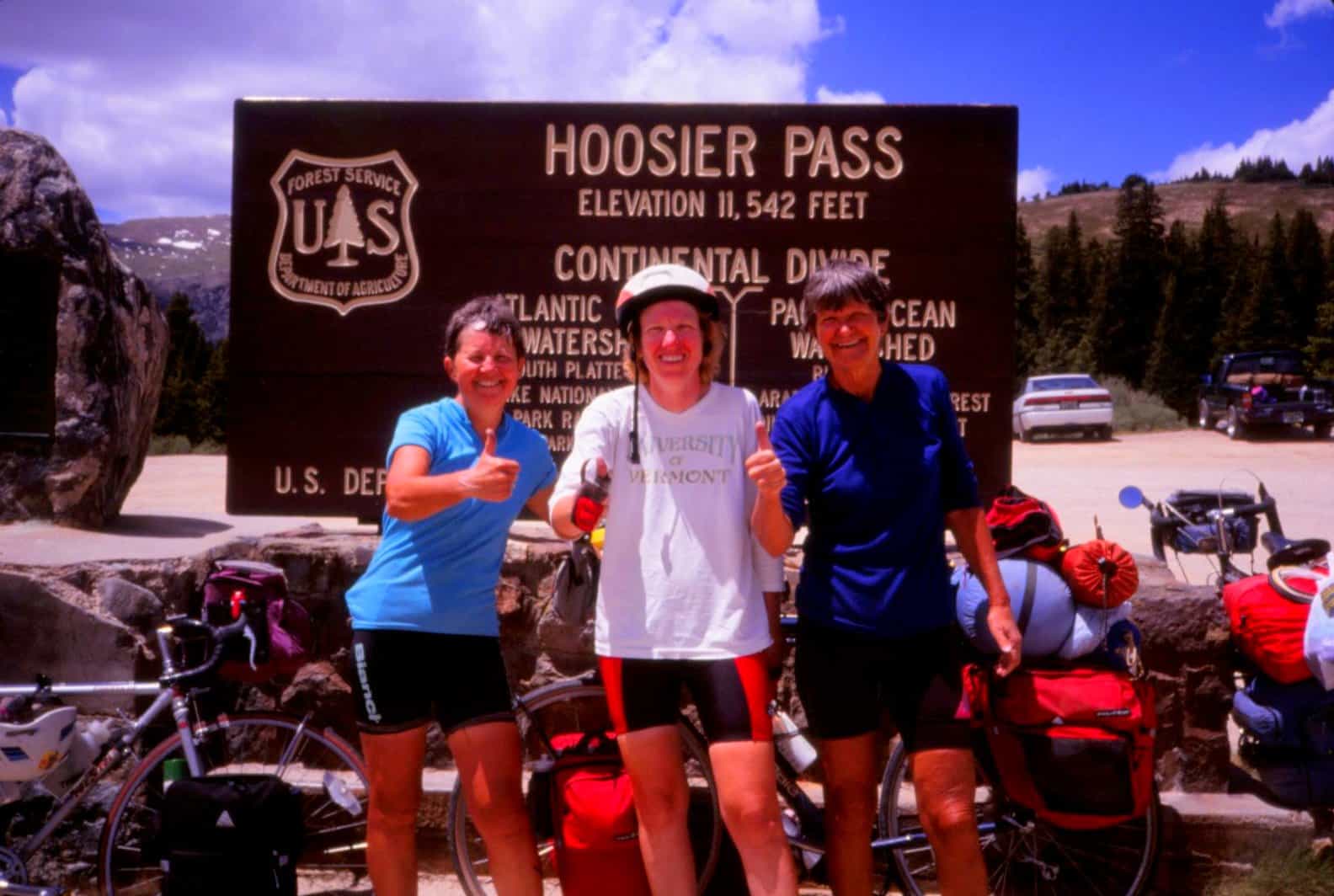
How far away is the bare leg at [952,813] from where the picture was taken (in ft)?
9.88

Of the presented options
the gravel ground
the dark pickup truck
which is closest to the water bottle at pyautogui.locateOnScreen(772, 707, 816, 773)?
the gravel ground

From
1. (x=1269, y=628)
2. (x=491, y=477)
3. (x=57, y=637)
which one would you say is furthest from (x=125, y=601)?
(x=1269, y=628)

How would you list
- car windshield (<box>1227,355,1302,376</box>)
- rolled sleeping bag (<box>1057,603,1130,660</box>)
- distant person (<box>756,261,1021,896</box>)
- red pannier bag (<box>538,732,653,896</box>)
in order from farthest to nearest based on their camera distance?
car windshield (<box>1227,355,1302,376</box>), rolled sleeping bag (<box>1057,603,1130,660</box>), red pannier bag (<box>538,732,653,896</box>), distant person (<box>756,261,1021,896</box>)

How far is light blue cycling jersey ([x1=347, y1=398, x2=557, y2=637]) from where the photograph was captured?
3096 millimetres

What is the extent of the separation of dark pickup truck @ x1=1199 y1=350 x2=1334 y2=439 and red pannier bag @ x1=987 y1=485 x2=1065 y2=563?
25.7m

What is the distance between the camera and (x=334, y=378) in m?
4.87

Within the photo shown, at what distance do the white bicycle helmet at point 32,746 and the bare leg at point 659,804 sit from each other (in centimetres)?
217

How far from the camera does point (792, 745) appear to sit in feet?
12.9

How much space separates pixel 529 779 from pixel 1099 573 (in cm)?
208

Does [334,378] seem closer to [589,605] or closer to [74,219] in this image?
[589,605]

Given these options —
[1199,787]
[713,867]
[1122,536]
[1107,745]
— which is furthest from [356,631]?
[1122,536]

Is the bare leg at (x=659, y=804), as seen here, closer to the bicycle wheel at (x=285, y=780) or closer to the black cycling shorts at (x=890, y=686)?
the black cycling shorts at (x=890, y=686)

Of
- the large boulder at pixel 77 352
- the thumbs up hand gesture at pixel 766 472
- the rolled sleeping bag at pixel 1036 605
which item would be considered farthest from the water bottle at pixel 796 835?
the large boulder at pixel 77 352

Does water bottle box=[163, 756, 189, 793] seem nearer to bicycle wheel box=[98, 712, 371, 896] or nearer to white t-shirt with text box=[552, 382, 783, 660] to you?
bicycle wheel box=[98, 712, 371, 896]
